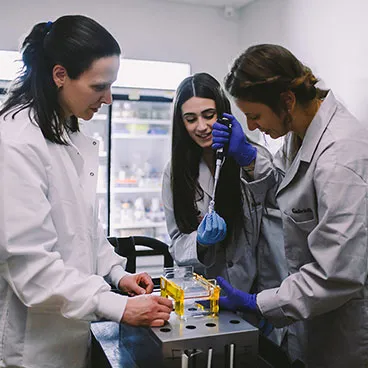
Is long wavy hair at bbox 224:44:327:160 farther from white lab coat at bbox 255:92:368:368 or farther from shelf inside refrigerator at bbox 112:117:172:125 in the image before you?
shelf inside refrigerator at bbox 112:117:172:125

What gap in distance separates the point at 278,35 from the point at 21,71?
6.91ft

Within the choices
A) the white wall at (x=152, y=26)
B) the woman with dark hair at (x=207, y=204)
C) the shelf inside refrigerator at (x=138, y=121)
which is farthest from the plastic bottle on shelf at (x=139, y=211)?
the woman with dark hair at (x=207, y=204)

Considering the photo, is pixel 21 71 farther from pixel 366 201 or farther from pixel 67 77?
pixel 366 201

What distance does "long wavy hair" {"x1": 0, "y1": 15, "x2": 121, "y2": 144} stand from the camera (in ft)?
3.93

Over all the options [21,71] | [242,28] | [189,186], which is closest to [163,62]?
[242,28]

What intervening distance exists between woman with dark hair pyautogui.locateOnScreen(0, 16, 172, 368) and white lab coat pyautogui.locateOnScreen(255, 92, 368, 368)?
1.42 feet

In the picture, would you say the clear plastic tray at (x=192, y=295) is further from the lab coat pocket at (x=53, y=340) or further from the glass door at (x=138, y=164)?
the glass door at (x=138, y=164)

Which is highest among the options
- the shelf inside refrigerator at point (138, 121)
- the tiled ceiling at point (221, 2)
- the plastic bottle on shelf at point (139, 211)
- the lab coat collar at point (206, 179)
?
the tiled ceiling at point (221, 2)

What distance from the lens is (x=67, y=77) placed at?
1232mm

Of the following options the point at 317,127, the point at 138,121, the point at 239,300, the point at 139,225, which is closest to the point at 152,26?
the point at 138,121

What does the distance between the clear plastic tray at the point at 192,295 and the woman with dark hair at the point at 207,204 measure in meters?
0.48

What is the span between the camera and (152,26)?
3.30 metres

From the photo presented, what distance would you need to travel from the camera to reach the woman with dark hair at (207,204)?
1.86m

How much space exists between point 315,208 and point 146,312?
604mm
